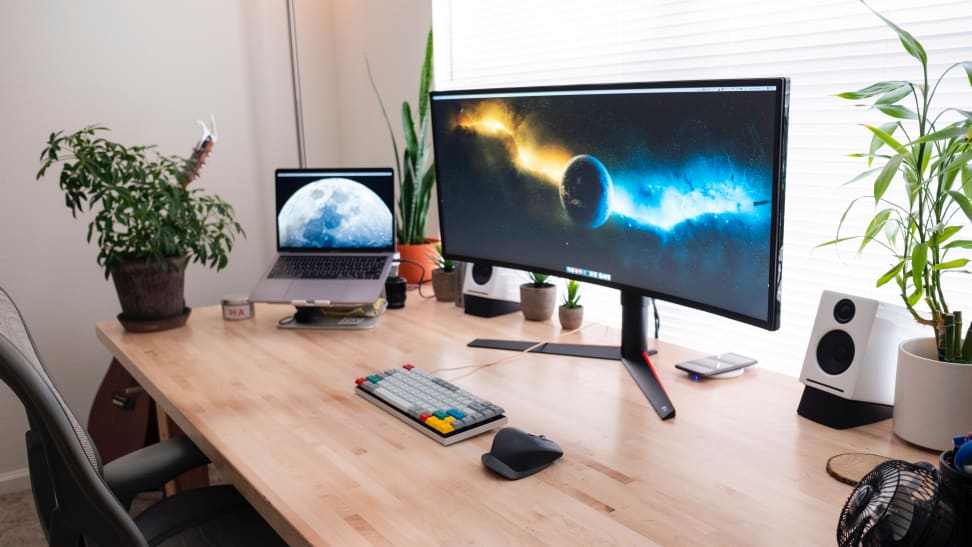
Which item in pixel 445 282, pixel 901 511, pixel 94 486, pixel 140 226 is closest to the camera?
pixel 901 511

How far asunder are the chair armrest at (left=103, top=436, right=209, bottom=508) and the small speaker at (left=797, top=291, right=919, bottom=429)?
3.44 ft

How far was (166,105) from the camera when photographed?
268 cm

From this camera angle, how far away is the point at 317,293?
6.33ft

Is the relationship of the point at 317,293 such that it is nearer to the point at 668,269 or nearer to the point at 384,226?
the point at 384,226

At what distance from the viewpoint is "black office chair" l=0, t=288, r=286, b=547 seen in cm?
89

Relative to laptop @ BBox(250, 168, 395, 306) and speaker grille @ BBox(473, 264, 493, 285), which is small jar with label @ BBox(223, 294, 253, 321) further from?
speaker grille @ BBox(473, 264, 493, 285)

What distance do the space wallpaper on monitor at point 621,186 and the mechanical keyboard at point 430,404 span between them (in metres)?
0.39

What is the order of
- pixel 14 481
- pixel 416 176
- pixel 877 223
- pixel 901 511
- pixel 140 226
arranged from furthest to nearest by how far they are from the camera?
1. pixel 14 481
2. pixel 416 176
3. pixel 140 226
4. pixel 877 223
5. pixel 901 511

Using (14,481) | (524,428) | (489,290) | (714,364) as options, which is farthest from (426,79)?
(14,481)

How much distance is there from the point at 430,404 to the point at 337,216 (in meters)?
0.92

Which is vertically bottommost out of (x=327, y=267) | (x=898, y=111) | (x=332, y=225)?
(x=327, y=267)

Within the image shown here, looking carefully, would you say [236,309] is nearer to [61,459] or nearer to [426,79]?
[426,79]

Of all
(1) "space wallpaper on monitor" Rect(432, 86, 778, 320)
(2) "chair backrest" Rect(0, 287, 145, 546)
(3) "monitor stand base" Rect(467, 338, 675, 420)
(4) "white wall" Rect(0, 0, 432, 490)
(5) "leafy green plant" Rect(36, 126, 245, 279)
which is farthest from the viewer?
(4) "white wall" Rect(0, 0, 432, 490)

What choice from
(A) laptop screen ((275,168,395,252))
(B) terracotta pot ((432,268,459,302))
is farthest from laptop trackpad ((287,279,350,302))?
(B) terracotta pot ((432,268,459,302))
